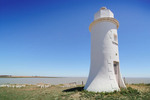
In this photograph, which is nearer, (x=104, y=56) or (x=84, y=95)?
(x=84, y=95)

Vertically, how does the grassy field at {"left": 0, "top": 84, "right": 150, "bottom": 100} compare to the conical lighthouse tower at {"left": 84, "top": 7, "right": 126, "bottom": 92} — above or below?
below

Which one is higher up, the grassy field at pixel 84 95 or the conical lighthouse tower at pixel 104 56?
the conical lighthouse tower at pixel 104 56

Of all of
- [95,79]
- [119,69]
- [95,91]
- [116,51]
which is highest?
[116,51]

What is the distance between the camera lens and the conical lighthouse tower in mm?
8641

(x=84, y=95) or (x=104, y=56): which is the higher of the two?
(x=104, y=56)

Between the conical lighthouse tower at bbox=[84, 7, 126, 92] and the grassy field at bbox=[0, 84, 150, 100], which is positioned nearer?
the grassy field at bbox=[0, 84, 150, 100]

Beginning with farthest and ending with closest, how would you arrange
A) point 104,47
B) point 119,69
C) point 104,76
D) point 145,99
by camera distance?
1. point 119,69
2. point 104,47
3. point 104,76
4. point 145,99

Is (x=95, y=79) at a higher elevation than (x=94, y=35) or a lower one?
lower

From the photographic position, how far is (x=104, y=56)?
367 inches

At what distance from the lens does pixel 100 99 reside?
6.51 m

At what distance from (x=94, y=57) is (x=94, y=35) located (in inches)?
105

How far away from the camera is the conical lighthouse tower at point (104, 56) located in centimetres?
864

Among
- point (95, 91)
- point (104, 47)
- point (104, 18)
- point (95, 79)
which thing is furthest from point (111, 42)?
point (95, 91)

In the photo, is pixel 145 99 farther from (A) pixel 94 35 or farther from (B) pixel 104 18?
(B) pixel 104 18
